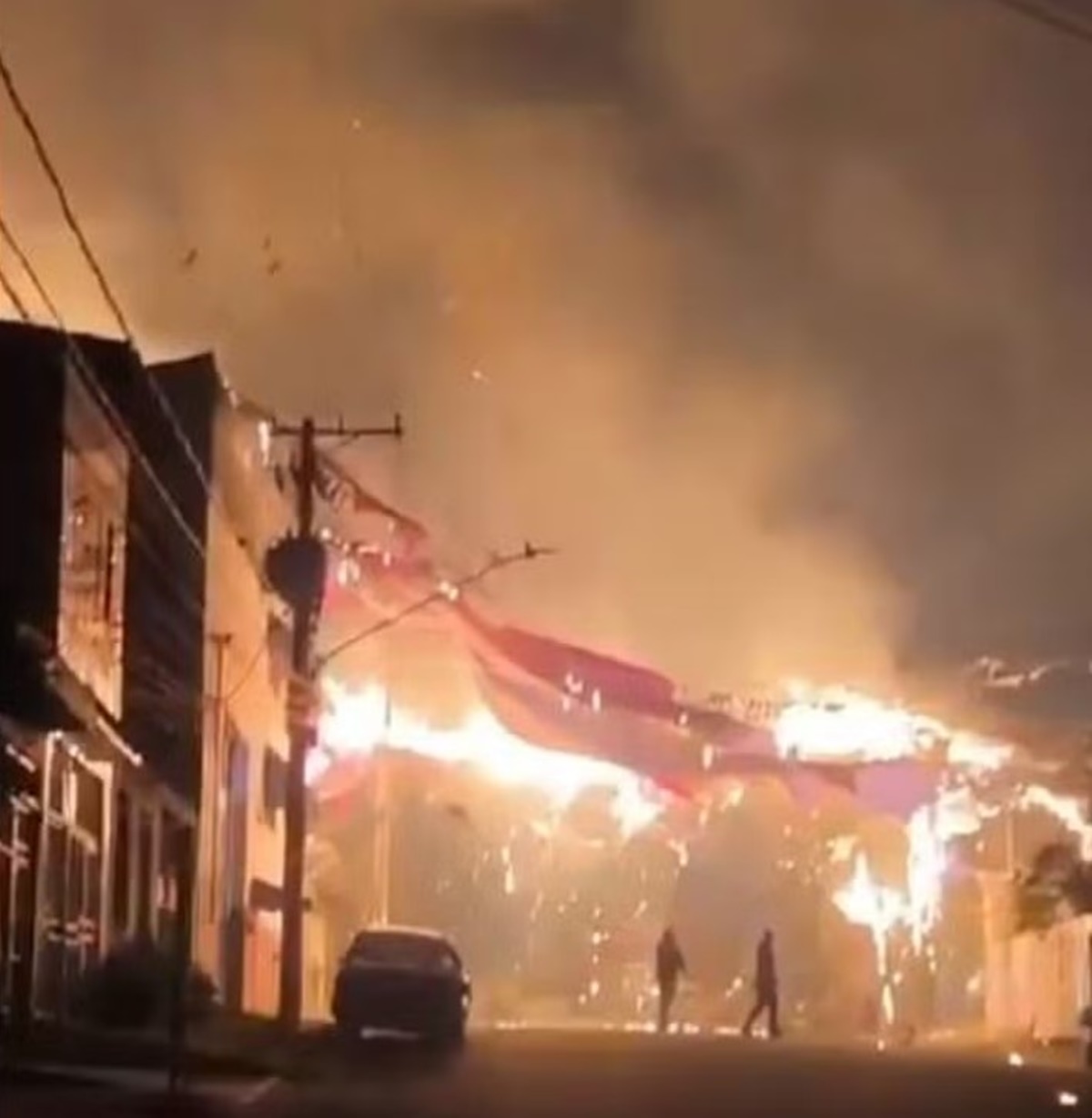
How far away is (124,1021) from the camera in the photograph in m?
39.3

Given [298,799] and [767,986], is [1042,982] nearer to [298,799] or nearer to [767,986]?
[767,986]

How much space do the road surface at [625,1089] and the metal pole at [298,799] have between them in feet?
21.1

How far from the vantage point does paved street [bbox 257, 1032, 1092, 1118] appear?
25281mm

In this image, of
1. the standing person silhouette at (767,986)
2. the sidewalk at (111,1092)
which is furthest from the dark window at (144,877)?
the sidewalk at (111,1092)

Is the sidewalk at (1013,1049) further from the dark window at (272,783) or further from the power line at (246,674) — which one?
the dark window at (272,783)

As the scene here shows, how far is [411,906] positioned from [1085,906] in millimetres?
27819

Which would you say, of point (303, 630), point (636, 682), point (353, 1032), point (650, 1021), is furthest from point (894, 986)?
point (353, 1032)

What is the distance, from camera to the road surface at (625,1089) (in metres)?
24.6

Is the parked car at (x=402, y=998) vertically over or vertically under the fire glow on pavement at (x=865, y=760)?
under

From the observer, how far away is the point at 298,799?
46.1 metres

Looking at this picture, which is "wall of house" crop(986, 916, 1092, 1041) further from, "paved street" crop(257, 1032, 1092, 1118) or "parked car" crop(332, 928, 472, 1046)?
"paved street" crop(257, 1032, 1092, 1118)

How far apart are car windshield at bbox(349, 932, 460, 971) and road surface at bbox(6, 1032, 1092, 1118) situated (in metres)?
2.96

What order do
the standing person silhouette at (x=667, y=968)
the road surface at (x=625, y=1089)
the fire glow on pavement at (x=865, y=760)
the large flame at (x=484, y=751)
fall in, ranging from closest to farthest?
the road surface at (x=625, y=1089), the standing person silhouette at (x=667, y=968), the fire glow on pavement at (x=865, y=760), the large flame at (x=484, y=751)

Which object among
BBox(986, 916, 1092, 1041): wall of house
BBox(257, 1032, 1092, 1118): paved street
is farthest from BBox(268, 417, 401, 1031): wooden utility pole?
BBox(986, 916, 1092, 1041): wall of house
